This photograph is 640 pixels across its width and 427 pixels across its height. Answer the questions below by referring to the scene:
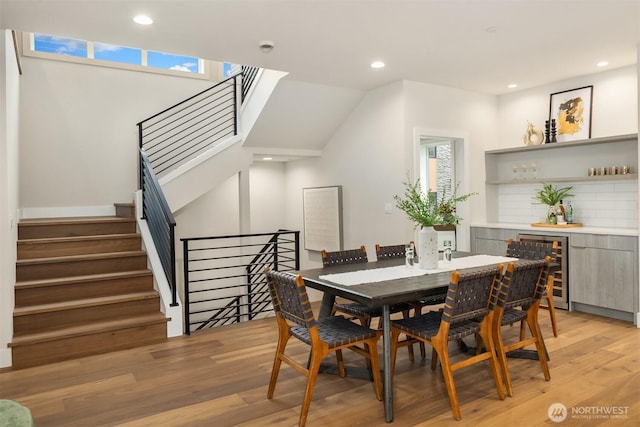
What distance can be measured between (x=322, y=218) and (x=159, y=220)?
2.66 meters

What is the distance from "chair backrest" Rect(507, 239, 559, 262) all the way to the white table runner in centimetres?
41

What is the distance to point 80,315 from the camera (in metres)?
3.95

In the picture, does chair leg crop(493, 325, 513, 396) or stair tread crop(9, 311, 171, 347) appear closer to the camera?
chair leg crop(493, 325, 513, 396)

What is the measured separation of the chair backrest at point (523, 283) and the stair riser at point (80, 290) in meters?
3.36

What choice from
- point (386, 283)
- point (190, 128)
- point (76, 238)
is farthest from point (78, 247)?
point (386, 283)

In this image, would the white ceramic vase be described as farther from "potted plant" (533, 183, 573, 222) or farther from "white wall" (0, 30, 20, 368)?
"white wall" (0, 30, 20, 368)

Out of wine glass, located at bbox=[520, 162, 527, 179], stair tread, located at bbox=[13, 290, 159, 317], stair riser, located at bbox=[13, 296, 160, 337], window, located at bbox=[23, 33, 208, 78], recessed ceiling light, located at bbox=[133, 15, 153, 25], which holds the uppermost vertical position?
window, located at bbox=[23, 33, 208, 78]

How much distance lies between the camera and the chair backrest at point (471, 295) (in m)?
2.50

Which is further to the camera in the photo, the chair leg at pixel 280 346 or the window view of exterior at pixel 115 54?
the window view of exterior at pixel 115 54

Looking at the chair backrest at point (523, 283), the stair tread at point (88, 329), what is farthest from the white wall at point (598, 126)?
the stair tread at point (88, 329)

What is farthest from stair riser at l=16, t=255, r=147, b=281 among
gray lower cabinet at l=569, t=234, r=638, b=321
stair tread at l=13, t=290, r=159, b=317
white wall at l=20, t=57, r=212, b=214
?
gray lower cabinet at l=569, t=234, r=638, b=321

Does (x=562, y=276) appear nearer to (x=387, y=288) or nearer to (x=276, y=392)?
(x=387, y=288)

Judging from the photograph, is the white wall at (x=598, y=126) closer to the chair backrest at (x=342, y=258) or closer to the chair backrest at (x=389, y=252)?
the chair backrest at (x=389, y=252)

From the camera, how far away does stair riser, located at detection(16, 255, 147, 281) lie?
13.7 feet
